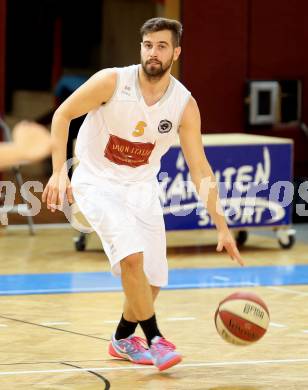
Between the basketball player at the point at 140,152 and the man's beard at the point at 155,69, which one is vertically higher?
the man's beard at the point at 155,69

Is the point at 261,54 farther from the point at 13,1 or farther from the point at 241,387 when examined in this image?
the point at 241,387

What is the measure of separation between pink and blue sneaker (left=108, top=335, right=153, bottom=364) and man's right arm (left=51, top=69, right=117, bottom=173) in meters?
1.23

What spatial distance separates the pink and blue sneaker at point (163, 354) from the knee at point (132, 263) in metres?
0.44

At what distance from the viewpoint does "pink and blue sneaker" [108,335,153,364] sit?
22.4ft

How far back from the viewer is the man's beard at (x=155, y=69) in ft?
21.4

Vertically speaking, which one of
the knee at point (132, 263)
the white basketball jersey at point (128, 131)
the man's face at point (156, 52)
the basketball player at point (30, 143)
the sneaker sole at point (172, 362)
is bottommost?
the sneaker sole at point (172, 362)

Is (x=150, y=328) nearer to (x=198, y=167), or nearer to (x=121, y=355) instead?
(x=121, y=355)

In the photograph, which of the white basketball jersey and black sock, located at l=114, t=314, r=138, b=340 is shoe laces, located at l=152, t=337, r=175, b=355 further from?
the white basketball jersey

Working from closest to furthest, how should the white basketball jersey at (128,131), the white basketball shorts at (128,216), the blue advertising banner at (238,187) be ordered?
1. the white basketball shorts at (128,216)
2. the white basketball jersey at (128,131)
3. the blue advertising banner at (238,187)


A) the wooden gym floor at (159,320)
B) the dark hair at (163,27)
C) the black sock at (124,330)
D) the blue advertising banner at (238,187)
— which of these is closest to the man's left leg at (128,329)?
the black sock at (124,330)

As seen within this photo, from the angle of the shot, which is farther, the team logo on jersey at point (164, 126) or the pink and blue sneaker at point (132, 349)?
the pink and blue sneaker at point (132, 349)

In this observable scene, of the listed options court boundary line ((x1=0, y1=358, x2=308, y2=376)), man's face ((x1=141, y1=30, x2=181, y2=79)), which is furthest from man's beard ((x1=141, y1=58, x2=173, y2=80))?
court boundary line ((x1=0, y1=358, x2=308, y2=376))

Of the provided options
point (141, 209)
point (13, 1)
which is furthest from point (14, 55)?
point (141, 209)

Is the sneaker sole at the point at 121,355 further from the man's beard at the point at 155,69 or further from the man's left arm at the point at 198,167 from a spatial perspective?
the man's beard at the point at 155,69
